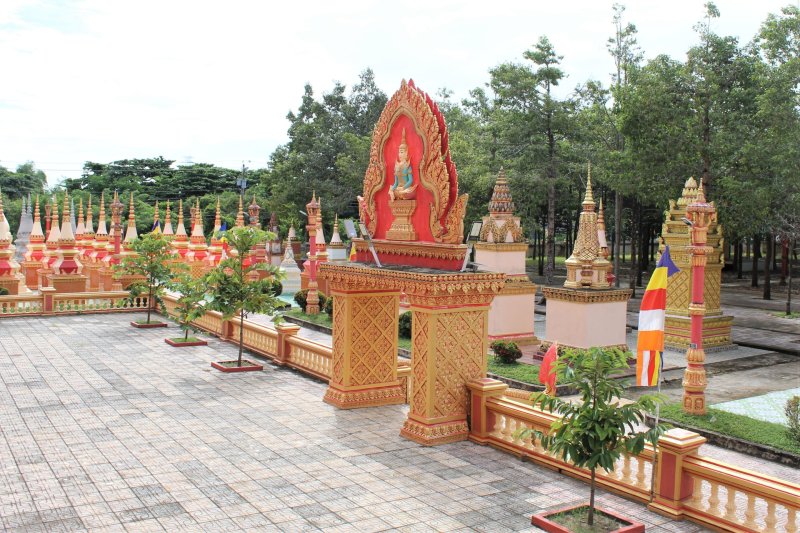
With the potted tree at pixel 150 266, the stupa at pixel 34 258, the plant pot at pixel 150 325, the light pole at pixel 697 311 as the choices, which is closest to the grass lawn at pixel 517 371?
the light pole at pixel 697 311

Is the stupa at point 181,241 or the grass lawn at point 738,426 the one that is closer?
the grass lawn at point 738,426

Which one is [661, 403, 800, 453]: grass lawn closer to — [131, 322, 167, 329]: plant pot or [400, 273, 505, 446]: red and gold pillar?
[400, 273, 505, 446]: red and gold pillar

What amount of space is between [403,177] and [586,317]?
29.0ft

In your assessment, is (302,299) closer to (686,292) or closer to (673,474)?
(686,292)

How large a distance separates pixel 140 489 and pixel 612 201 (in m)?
45.1

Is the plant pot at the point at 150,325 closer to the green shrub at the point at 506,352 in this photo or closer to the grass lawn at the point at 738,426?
the green shrub at the point at 506,352

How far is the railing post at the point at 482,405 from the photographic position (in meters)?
11.5

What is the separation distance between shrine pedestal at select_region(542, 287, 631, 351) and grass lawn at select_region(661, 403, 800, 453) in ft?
14.6

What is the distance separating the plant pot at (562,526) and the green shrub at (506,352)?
1100 centimetres

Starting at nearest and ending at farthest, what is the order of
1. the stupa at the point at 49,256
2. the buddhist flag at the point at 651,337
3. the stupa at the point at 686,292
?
the buddhist flag at the point at 651,337 → the stupa at the point at 686,292 → the stupa at the point at 49,256

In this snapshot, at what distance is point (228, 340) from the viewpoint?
21.3 meters

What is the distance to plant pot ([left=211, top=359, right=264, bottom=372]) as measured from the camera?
17.1m

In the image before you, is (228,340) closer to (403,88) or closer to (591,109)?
(403,88)

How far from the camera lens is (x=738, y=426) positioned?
46.0 feet
